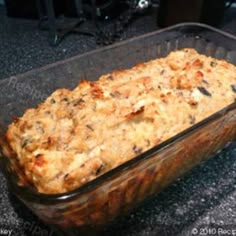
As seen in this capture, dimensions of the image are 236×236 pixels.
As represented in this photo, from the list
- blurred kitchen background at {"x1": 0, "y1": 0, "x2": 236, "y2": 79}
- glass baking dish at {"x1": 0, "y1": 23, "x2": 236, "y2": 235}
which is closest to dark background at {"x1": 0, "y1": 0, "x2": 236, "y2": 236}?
glass baking dish at {"x1": 0, "y1": 23, "x2": 236, "y2": 235}

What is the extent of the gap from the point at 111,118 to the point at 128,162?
5.8 inches

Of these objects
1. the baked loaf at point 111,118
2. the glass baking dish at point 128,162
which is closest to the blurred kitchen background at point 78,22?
the glass baking dish at point 128,162

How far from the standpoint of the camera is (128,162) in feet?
1.53

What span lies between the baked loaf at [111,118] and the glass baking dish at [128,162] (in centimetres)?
4

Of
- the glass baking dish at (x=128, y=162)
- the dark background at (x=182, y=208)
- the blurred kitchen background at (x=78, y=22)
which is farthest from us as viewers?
the blurred kitchen background at (x=78, y=22)

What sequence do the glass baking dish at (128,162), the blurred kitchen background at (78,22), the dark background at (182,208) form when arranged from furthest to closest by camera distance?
1. the blurred kitchen background at (78,22)
2. the dark background at (182,208)
3. the glass baking dish at (128,162)

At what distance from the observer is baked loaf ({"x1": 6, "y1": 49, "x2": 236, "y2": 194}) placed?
20.4 inches

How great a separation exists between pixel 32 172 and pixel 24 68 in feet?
2.01

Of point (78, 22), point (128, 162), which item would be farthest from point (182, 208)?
point (78, 22)

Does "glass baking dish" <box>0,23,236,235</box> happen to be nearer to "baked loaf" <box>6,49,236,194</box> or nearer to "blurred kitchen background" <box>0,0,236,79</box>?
"baked loaf" <box>6,49,236,194</box>

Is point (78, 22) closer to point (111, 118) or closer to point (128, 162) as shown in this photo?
point (111, 118)

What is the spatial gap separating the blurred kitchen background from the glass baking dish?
32 centimetres

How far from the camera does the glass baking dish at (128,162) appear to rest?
1.47ft

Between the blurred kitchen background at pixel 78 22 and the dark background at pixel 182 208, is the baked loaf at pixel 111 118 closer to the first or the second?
the dark background at pixel 182 208
